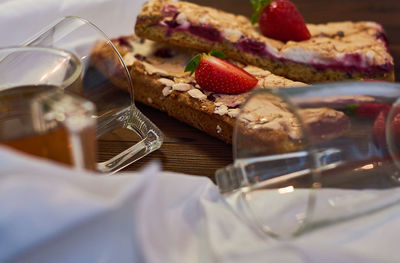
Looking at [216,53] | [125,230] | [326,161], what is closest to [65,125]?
[125,230]

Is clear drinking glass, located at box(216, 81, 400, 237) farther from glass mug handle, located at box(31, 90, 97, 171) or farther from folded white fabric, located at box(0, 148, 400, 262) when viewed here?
glass mug handle, located at box(31, 90, 97, 171)

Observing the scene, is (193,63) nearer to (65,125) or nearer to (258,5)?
(258,5)

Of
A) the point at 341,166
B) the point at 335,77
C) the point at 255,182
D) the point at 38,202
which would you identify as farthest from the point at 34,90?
the point at 335,77

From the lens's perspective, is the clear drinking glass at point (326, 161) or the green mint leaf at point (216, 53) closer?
the clear drinking glass at point (326, 161)

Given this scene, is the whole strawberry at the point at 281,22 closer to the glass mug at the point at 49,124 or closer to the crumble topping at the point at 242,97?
the crumble topping at the point at 242,97

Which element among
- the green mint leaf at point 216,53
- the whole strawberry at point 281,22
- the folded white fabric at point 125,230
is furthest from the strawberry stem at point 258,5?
the folded white fabric at point 125,230

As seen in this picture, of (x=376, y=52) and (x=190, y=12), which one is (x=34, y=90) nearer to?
(x=190, y=12)
